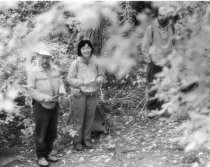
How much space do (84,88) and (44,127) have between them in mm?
889

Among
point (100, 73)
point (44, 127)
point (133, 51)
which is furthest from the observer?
point (100, 73)

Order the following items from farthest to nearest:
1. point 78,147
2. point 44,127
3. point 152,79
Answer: point 152,79 < point 78,147 < point 44,127

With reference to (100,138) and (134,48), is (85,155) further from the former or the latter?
(134,48)

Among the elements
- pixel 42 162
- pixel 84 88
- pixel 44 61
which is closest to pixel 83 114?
pixel 84 88

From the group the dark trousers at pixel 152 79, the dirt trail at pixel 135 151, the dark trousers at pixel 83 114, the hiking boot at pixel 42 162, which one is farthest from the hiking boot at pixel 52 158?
the dark trousers at pixel 152 79

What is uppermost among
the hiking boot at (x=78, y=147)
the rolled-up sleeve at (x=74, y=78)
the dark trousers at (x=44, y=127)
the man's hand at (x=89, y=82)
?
the rolled-up sleeve at (x=74, y=78)

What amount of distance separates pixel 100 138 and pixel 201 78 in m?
4.82

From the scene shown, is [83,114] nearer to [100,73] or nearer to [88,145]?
[88,145]

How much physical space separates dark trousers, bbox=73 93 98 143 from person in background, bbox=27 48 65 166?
20.6 inches

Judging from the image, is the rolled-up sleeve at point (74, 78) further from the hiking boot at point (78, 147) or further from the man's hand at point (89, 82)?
the hiking boot at point (78, 147)

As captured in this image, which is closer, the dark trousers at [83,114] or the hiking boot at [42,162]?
the hiking boot at [42,162]

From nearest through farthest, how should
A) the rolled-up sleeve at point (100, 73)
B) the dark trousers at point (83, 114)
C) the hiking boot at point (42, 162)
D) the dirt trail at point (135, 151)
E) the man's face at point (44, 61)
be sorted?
the man's face at point (44, 61)
the dirt trail at point (135, 151)
the hiking boot at point (42, 162)
the rolled-up sleeve at point (100, 73)
the dark trousers at point (83, 114)

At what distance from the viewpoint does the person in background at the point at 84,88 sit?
5791 millimetres

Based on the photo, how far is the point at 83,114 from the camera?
6129 millimetres
